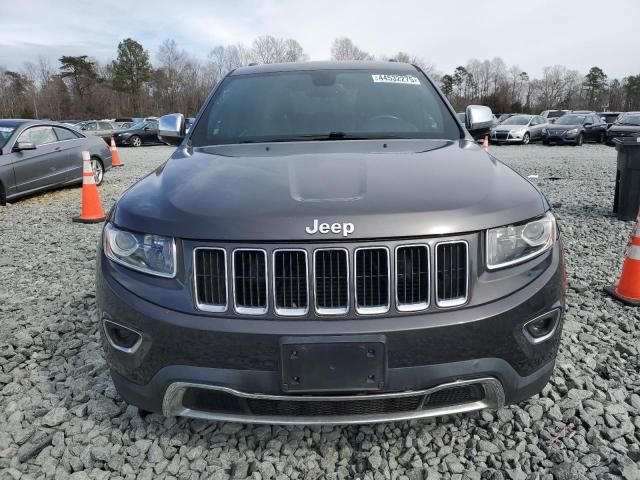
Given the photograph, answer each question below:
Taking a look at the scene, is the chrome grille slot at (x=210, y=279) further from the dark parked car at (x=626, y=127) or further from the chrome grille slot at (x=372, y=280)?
the dark parked car at (x=626, y=127)

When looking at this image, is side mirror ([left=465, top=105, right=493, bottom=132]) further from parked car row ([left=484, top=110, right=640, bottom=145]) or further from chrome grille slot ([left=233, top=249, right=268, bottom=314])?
parked car row ([left=484, top=110, right=640, bottom=145])

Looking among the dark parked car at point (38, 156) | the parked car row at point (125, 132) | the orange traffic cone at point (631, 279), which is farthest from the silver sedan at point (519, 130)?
the orange traffic cone at point (631, 279)

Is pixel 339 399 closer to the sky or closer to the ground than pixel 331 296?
closer to the ground

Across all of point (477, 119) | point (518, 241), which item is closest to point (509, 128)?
point (477, 119)

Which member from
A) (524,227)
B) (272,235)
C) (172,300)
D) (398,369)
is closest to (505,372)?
(398,369)

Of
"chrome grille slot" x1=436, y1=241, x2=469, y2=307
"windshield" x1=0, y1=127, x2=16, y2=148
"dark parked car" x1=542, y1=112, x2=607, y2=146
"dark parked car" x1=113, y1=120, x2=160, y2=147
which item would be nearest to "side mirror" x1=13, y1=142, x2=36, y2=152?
"windshield" x1=0, y1=127, x2=16, y2=148

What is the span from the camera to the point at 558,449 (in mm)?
2162

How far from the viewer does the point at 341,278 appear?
1.77 meters

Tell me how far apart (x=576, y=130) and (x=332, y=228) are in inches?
983

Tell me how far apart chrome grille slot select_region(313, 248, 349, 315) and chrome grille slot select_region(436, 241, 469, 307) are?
1.10ft

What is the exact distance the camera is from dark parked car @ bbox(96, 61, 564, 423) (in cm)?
176

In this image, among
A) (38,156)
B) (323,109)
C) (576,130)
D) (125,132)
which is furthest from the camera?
(125,132)

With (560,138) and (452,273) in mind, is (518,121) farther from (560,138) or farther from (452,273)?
(452,273)

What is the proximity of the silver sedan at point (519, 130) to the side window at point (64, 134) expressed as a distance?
19.2 metres
